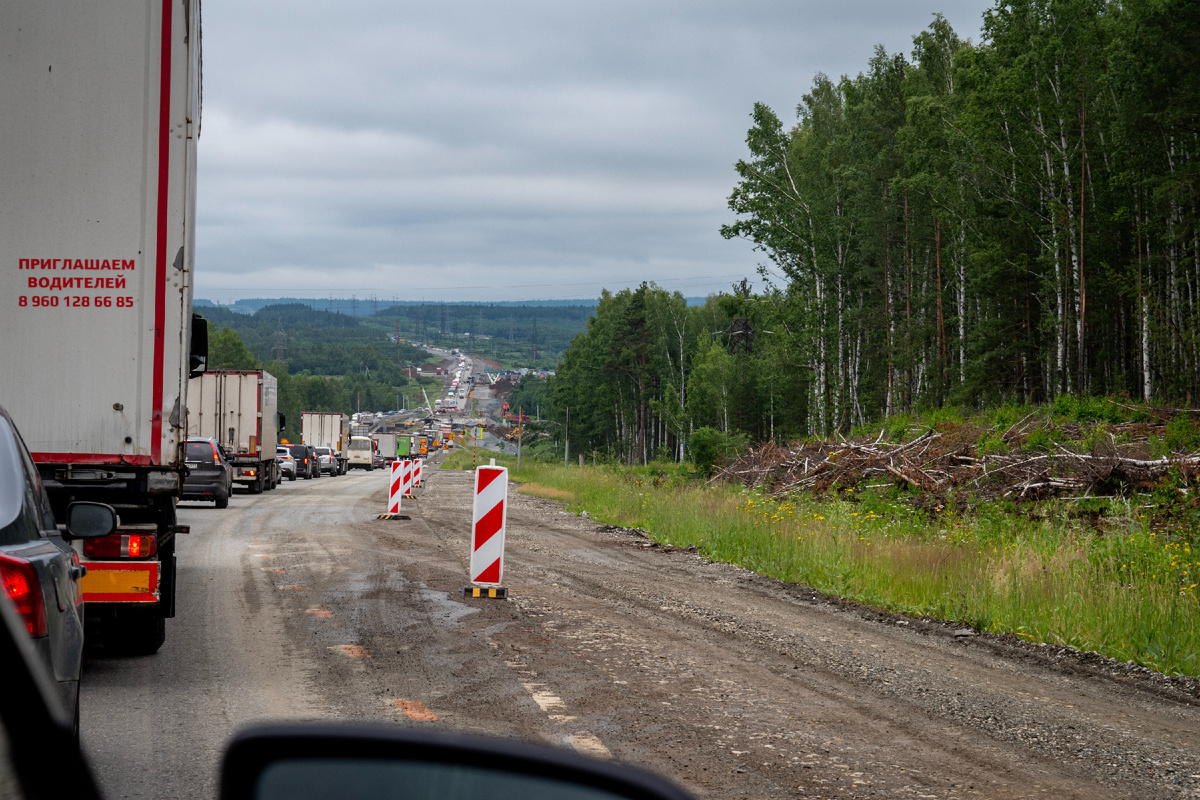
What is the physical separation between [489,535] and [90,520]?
20.7 feet

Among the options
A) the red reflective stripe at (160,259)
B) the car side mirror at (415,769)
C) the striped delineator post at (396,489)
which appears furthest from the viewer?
the striped delineator post at (396,489)

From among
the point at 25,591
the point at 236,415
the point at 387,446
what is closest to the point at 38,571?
the point at 25,591

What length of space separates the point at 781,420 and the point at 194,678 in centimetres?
7630

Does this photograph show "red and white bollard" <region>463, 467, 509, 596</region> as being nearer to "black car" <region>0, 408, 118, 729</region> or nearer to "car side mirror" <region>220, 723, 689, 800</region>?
"black car" <region>0, 408, 118, 729</region>

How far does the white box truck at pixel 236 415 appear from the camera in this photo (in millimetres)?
35062

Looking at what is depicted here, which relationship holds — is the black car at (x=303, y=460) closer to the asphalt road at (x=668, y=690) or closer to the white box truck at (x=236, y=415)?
the white box truck at (x=236, y=415)

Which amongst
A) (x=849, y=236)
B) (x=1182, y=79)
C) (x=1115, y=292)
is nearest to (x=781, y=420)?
(x=849, y=236)

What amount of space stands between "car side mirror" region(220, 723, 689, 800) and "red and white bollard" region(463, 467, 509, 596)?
378 inches

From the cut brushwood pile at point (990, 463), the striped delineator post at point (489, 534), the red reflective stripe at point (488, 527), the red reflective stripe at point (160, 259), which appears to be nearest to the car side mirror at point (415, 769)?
the red reflective stripe at point (160, 259)

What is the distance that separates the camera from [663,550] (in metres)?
17.5

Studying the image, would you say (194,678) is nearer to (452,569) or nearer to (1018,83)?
(452,569)

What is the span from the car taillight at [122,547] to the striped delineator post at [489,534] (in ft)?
13.7

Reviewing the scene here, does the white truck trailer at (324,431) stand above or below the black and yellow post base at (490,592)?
above

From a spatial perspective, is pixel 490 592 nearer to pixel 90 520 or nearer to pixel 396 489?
pixel 90 520
